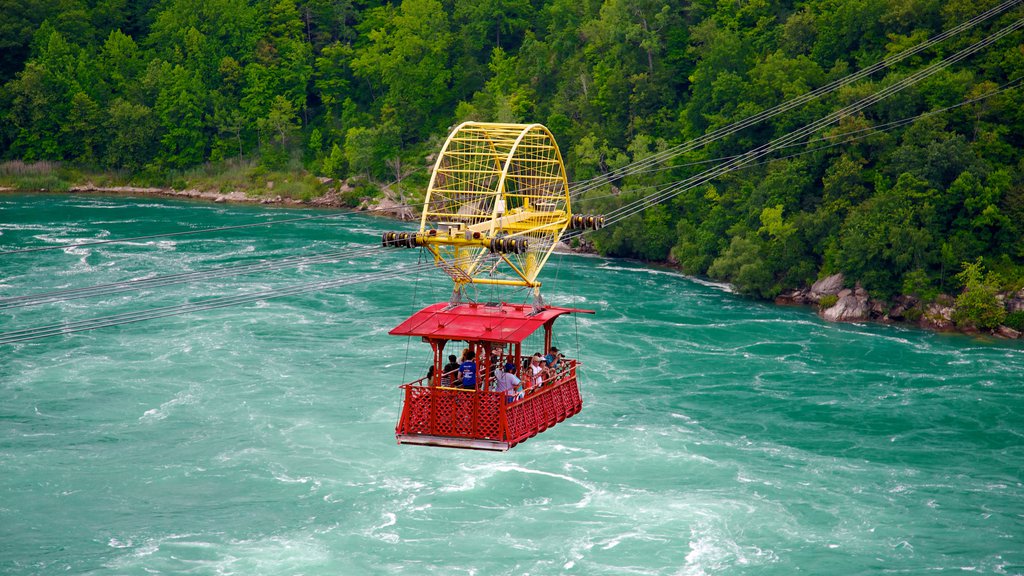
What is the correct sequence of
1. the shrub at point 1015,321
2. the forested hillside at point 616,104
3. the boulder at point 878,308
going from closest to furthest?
the shrub at point 1015,321, the boulder at point 878,308, the forested hillside at point 616,104

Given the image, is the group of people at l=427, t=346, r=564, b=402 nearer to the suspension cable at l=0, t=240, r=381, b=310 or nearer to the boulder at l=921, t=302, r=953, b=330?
the suspension cable at l=0, t=240, r=381, b=310

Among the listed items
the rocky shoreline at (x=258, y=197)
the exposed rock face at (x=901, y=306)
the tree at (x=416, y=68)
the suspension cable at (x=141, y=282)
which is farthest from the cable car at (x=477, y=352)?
the tree at (x=416, y=68)

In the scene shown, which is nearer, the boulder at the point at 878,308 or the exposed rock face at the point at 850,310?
the boulder at the point at 878,308

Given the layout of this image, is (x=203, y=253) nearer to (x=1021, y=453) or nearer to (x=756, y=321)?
(x=756, y=321)

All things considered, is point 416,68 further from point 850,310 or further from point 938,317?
point 938,317

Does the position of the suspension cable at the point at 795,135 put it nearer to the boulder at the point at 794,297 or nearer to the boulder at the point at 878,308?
the boulder at the point at 794,297

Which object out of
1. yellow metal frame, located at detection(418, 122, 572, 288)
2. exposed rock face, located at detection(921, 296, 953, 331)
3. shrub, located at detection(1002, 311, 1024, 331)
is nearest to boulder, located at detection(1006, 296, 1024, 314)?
shrub, located at detection(1002, 311, 1024, 331)
